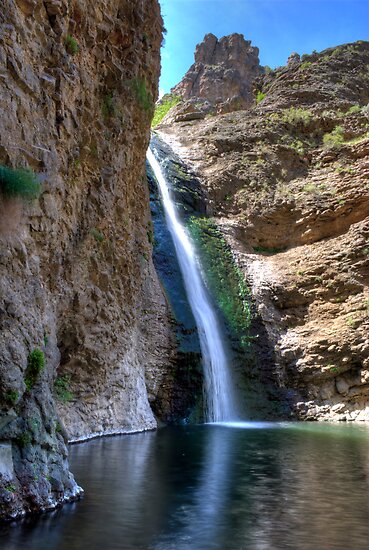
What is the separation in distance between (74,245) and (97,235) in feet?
4.74

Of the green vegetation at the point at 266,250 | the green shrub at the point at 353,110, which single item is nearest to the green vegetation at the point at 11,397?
the green vegetation at the point at 266,250

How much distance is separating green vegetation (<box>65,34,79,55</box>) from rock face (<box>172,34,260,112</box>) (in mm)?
47684

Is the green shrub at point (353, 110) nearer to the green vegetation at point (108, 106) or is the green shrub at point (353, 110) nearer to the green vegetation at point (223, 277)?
the green vegetation at point (223, 277)

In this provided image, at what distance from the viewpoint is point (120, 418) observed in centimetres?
1520

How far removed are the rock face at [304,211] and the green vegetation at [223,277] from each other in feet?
2.04

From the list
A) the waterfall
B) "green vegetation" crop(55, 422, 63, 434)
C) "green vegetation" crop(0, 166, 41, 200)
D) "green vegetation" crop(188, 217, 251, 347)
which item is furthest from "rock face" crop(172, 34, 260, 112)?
"green vegetation" crop(55, 422, 63, 434)

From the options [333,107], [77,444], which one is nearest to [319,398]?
[77,444]

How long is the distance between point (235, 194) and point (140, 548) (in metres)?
27.2

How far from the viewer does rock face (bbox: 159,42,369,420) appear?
74.7ft

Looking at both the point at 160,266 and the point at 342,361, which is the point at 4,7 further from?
the point at 342,361

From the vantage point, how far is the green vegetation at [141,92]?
15.9 meters

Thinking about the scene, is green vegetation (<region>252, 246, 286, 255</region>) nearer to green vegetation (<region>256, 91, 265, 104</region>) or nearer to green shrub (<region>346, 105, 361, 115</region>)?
green shrub (<region>346, 105, 361, 115</region>)

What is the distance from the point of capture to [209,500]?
757 cm

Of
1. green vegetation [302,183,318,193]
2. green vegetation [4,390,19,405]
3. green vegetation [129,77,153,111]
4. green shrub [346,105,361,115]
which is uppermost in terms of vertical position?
green shrub [346,105,361,115]
